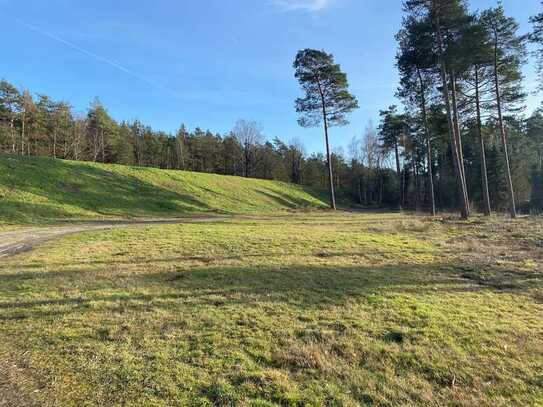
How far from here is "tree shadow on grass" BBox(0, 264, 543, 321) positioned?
5.25 meters

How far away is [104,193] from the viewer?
70.9ft

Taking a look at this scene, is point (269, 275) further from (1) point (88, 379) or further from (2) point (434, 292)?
(1) point (88, 379)

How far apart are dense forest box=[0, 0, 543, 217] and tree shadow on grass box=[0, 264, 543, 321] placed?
43.8 feet

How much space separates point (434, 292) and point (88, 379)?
6.27 meters

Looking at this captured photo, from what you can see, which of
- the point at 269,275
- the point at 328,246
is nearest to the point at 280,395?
the point at 269,275

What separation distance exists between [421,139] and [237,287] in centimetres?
3926

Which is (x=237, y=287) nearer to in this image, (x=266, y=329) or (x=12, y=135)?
(x=266, y=329)

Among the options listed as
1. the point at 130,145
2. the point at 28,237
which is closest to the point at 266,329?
the point at 28,237

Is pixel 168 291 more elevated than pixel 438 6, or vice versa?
pixel 438 6

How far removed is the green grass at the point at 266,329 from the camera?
3205 mm

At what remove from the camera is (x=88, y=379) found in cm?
322

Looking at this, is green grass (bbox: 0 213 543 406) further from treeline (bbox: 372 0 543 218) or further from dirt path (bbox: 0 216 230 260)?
treeline (bbox: 372 0 543 218)

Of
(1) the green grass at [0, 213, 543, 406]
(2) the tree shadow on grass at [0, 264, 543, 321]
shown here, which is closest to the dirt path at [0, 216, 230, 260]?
(1) the green grass at [0, 213, 543, 406]

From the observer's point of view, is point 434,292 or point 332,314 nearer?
point 332,314
